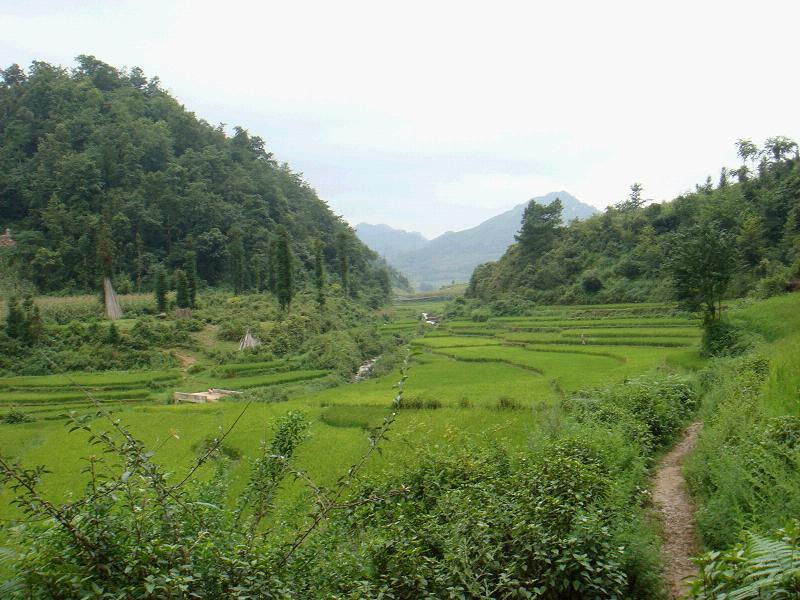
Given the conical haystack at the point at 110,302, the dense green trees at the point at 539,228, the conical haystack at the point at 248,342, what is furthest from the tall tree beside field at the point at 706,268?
the conical haystack at the point at 110,302

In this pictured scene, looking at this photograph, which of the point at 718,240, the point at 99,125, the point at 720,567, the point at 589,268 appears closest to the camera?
the point at 720,567

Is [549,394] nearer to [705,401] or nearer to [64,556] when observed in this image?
[705,401]

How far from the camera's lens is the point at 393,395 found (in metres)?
19.2

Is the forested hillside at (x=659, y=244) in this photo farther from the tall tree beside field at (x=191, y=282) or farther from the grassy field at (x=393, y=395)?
the tall tree beside field at (x=191, y=282)

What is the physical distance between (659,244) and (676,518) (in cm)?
3344

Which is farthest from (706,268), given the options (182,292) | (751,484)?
(182,292)

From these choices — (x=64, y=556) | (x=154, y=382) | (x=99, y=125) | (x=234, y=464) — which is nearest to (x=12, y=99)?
(x=99, y=125)

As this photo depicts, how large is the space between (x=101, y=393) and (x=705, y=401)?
24.2 meters

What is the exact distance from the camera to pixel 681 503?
7848 millimetres

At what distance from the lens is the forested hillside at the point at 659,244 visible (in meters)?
26.9

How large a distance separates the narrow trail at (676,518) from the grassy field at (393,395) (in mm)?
2453

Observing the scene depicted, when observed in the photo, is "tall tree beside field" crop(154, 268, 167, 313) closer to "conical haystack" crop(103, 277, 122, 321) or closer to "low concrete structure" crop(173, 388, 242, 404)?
"conical haystack" crop(103, 277, 122, 321)

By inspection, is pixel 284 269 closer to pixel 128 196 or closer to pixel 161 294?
pixel 161 294

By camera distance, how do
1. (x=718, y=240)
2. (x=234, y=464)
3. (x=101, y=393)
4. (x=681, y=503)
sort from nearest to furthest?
(x=681, y=503) → (x=234, y=464) → (x=718, y=240) → (x=101, y=393)
